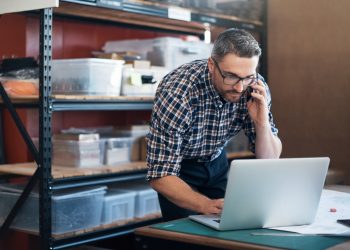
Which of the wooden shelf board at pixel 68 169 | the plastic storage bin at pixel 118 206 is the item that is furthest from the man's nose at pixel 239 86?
the plastic storage bin at pixel 118 206

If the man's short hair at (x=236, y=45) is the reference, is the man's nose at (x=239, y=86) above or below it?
below

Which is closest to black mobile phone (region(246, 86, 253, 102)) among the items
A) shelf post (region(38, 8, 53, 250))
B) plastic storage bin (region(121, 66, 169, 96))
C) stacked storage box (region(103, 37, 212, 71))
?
shelf post (region(38, 8, 53, 250))

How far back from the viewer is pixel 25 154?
3496 mm

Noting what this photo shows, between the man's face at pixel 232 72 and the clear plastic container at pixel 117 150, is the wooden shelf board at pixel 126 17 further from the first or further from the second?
the man's face at pixel 232 72

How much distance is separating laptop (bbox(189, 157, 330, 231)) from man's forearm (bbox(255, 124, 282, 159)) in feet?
1.75

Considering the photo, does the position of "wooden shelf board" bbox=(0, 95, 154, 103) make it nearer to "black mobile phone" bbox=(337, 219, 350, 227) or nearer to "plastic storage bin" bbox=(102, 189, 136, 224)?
"plastic storage bin" bbox=(102, 189, 136, 224)

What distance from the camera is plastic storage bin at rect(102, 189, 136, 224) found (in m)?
3.33

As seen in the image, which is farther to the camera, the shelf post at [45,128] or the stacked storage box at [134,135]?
the stacked storage box at [134,135]

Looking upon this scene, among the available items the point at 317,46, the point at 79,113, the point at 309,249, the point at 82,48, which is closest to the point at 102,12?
the point at 82,48

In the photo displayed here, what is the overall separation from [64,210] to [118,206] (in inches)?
15.5

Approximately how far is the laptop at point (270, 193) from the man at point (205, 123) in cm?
22

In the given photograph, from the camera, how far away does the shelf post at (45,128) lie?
9.14 feet

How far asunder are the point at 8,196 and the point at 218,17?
174 cm

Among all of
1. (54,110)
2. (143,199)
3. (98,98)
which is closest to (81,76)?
(98,98)
